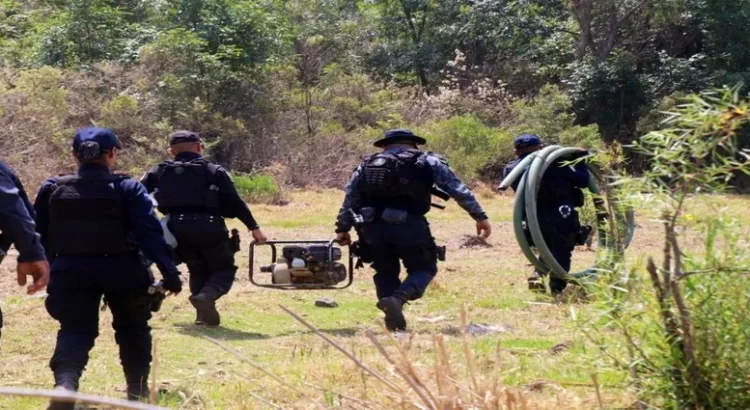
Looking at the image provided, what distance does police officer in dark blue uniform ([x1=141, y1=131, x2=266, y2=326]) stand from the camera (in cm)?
827

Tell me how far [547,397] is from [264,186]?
15.9 meters

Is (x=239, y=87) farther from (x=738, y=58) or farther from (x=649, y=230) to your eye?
(x=738, y=58)

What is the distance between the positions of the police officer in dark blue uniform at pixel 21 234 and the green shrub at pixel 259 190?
574 inches

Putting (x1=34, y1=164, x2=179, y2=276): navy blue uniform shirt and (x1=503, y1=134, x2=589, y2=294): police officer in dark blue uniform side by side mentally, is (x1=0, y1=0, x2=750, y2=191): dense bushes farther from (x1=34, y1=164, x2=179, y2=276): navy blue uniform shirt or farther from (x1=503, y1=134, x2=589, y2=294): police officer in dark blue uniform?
(x1=34, y1=164, x2=179, y2=276): navy blue uniform shirt

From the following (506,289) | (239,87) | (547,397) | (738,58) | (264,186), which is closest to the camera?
(547,397)

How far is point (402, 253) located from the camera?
826cm

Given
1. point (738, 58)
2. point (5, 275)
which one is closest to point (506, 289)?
point (5, 275)

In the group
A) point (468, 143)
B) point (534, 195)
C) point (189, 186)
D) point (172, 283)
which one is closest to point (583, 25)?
point (468, 143)

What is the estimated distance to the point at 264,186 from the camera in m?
20.5

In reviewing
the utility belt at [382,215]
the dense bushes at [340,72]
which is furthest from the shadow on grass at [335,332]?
the dense bushes at [340,72]

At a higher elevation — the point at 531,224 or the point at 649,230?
the point at 531,224

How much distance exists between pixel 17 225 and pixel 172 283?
0.90m

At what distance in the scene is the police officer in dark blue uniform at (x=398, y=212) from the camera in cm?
807

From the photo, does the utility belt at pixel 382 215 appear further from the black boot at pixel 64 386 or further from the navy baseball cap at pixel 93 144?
the black boot at pixel 64 386
